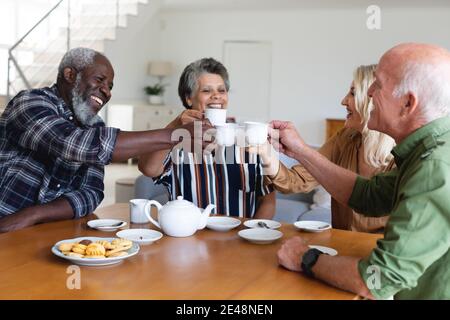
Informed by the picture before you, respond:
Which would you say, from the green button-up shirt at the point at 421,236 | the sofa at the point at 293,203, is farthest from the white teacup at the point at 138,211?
the sofa at the point at 293,203

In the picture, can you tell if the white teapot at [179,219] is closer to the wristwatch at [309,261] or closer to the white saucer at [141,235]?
the white saucer at [141,235]

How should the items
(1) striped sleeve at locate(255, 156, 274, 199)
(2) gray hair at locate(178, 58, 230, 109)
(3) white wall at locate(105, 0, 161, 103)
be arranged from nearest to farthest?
1. (1) striped sleeve at locate(255, 156, 274, 199)
2. (2) gray hair at locate(178, 58, 230, 109)
3. (3) white wall at locate(105, 0, 161, 103)

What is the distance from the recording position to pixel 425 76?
119 cm

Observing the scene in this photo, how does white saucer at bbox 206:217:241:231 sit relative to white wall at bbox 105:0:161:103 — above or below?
below

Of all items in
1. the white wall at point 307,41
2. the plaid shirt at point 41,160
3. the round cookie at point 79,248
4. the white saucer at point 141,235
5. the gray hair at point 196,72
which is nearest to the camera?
the round cookie at point 79,248

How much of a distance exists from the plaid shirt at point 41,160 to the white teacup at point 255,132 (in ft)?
1.40

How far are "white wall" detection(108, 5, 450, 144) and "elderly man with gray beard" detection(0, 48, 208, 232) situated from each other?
713cm

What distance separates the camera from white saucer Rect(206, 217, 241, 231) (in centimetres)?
169

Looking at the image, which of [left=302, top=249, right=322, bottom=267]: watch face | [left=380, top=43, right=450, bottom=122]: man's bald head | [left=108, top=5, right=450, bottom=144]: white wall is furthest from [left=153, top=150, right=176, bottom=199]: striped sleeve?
[left=108, top=5, right=450, bottom=144]: white wall

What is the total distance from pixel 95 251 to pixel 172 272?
21 cm

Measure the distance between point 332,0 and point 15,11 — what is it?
481cm

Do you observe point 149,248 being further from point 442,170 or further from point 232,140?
point 442,170

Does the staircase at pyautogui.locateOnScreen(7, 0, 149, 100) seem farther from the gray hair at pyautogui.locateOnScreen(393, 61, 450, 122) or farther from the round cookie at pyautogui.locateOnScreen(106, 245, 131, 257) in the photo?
the gray hair at pyautogui.locateOnScreen(393, 61, 450, 122)

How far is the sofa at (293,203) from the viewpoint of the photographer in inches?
144
